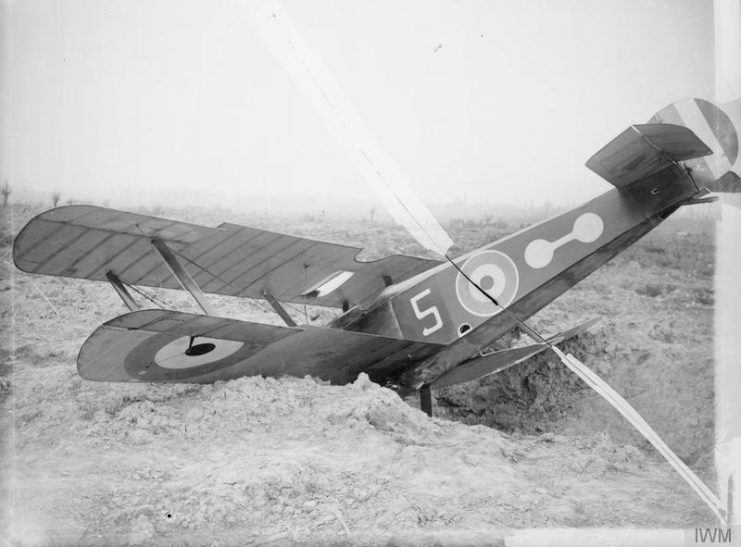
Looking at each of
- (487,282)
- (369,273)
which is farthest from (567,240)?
(369,273)

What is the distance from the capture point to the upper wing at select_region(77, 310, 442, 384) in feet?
12.5

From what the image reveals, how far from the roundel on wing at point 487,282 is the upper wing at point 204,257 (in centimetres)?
47

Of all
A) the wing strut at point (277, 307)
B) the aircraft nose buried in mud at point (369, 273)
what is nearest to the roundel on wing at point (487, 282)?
the aircraft nose buried in mud at point (369, 273)

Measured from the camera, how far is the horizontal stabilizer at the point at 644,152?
157 inches

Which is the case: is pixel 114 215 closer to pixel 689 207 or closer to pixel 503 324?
pixel 503 324

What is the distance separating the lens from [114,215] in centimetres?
388

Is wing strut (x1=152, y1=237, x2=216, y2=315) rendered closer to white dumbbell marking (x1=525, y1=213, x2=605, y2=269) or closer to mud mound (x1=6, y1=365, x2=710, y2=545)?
mud mound (x1=6, y1=365, x2=710, y2=545)

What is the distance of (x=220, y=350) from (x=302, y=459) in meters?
0.81

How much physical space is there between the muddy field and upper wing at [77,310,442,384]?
0.12 meters

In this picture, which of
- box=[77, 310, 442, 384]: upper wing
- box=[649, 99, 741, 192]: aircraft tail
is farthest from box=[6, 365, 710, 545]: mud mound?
box=[649, 99, 741, 192]: aircraft tail

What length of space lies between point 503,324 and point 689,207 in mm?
1303

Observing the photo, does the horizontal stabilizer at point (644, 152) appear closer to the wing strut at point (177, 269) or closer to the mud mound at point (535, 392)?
the mud mound at point (535, 392)

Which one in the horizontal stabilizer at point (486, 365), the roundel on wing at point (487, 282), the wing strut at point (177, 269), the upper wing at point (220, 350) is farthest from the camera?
the horizontal stabilizer at point (486, 365)

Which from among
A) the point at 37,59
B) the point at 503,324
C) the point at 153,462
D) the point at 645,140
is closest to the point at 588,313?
the point at 503,324
